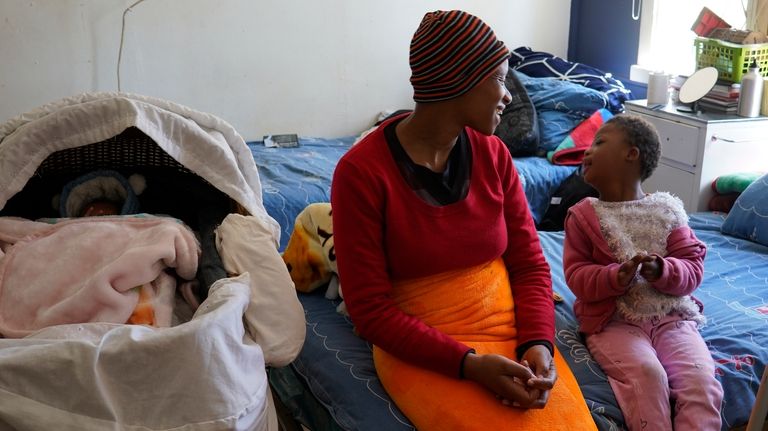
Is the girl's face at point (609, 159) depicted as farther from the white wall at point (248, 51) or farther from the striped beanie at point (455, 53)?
the white wall at point (248, 51)

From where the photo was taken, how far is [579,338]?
1.72 m

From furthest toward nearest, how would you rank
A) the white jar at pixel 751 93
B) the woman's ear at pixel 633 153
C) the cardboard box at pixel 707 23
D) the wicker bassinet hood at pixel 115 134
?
the cardboard box at pixel 707 23 < the white jar at pixel 751 93 < the woman's ear at pixel 633 153 < the wicker bassinet hood at pixel 115 134

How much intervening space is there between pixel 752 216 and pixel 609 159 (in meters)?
0.86

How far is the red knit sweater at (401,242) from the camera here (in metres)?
1.41

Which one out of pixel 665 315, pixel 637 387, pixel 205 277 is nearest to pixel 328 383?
pixel 205 277

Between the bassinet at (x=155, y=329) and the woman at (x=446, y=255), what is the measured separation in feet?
0.67

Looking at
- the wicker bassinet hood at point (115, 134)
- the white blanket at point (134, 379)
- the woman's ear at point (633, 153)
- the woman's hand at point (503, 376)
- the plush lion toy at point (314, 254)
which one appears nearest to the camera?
the white blanket at point (134, 379)

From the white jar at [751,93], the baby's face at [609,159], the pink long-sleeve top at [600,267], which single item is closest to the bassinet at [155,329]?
the pink long-sleeve top at [600,267]

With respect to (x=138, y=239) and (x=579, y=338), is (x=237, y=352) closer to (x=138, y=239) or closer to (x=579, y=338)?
(x=138, y=239)

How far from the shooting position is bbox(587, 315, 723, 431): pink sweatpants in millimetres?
1438

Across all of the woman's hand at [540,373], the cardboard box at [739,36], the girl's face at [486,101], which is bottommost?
the woman's hand at [540,373]

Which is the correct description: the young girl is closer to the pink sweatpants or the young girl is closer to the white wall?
the pink sweatpants

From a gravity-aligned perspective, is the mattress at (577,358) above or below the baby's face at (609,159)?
below

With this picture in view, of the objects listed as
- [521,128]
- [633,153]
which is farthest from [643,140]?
[521,128]
